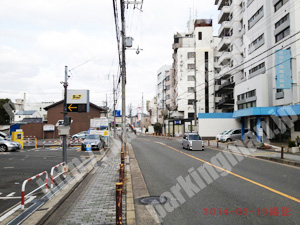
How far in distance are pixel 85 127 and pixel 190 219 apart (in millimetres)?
46993

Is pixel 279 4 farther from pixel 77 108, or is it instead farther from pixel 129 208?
pixel 129 208

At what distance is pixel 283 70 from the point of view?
24438mm

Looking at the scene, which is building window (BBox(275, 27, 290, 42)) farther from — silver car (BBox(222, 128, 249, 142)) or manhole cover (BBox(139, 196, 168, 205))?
manhole cover (BBox(139, 196, 168, 205))

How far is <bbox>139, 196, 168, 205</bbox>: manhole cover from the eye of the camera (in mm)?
7127

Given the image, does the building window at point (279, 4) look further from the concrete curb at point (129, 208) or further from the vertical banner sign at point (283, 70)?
the concrete curb at point (129, 208)

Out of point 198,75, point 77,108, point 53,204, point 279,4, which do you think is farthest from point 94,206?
point 198,75

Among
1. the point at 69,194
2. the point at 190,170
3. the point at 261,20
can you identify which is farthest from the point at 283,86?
the point at 69,194

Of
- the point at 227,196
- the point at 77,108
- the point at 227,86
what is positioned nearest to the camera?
the point at 227,196

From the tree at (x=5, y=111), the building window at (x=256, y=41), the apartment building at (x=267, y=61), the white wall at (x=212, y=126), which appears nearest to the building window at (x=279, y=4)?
the apartment building at (x=267, y=61)

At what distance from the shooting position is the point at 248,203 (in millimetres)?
6809

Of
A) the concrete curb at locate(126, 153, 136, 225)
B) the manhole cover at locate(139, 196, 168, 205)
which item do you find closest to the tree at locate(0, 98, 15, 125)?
the concrete curb at locate(126, 153, 136, 225)

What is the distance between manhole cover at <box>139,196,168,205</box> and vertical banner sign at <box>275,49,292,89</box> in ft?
69.7

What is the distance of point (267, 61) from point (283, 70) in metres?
7.67

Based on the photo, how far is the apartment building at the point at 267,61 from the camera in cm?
2489
